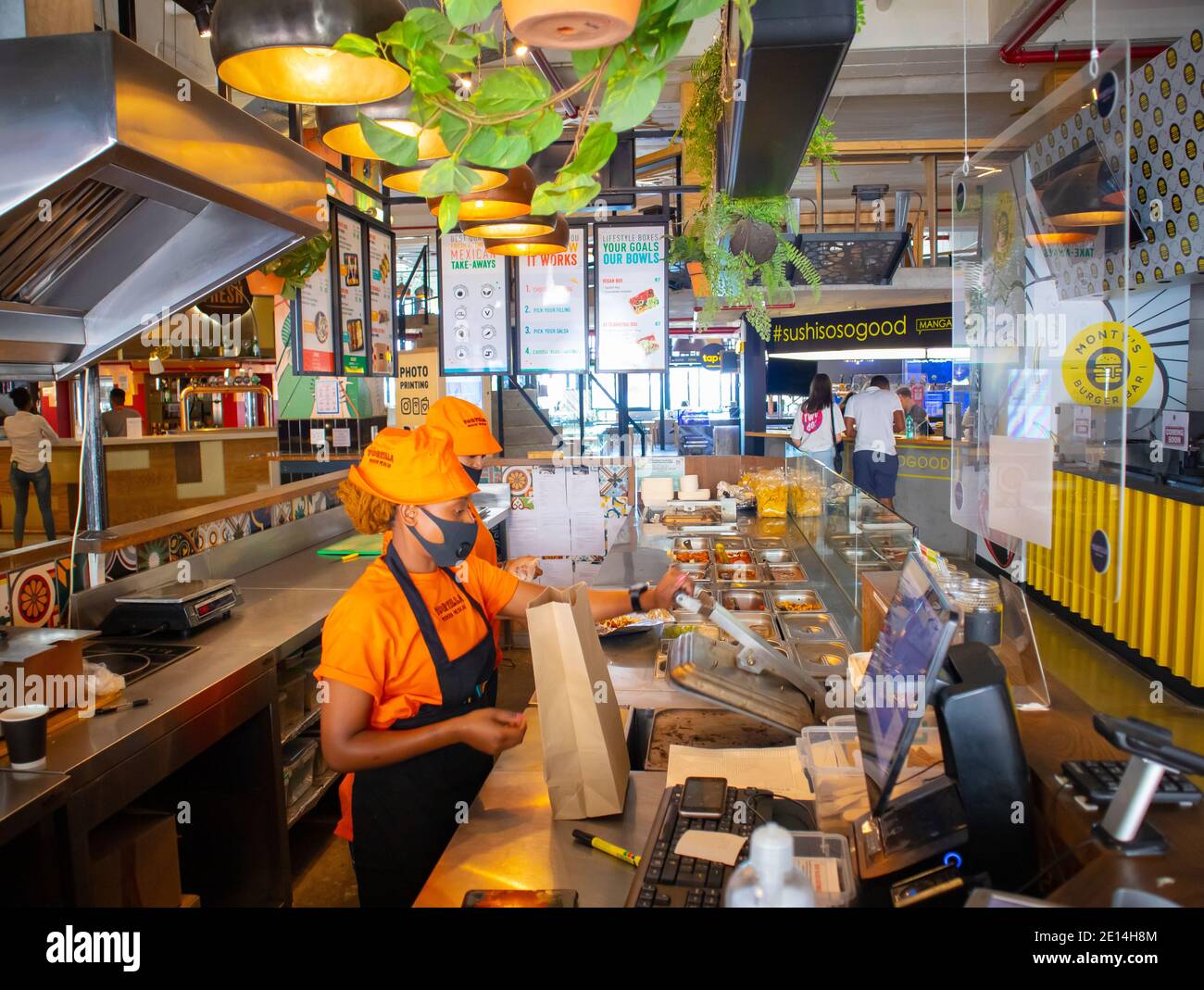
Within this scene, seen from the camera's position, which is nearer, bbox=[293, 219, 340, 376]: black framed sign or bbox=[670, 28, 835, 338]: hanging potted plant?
bbox=[670, 28, 835, 338]: hanging potted plant

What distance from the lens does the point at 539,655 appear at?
1.94 meters

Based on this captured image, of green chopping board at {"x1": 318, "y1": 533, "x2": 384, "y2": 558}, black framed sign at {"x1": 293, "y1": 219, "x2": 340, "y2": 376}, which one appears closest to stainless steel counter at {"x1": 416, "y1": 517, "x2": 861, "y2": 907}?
green chopping board at {"x1": 318, "y1": 533, "x2": 384, "y2": 558}

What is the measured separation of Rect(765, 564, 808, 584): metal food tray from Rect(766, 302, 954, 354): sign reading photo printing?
8.52m

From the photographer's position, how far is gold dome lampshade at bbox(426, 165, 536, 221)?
309 centimetres

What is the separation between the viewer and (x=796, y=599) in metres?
4.06

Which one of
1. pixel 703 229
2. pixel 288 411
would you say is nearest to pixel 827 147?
pixel 703 229

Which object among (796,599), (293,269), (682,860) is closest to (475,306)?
(293,269)

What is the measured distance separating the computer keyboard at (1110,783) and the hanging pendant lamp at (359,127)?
195 centimetres

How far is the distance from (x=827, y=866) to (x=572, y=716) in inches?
25.1

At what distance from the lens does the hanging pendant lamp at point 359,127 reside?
238 centimetres

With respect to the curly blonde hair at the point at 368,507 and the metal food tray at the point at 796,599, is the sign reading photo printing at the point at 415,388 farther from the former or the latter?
the curly blonde hair at the point at 368,507

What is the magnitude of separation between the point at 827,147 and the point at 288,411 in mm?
9124

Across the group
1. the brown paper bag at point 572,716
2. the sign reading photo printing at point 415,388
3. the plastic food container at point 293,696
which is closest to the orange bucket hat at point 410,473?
the brown paper bag at point 572,716

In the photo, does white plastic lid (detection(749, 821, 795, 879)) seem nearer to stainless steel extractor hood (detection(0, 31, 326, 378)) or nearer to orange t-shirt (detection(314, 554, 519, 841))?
orange t-shirt (detection(314, 554, 519, 841))
